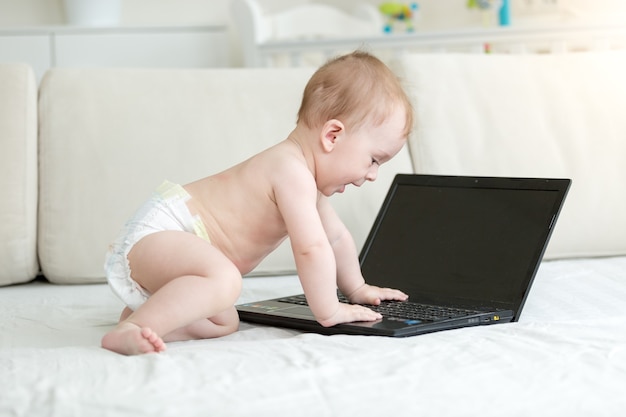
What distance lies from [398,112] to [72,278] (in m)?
0.70

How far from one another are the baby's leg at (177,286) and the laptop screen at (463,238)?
1.14ft

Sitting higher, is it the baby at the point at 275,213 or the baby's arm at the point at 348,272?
the baby at the point at 275,213

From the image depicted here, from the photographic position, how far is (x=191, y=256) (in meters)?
1.16

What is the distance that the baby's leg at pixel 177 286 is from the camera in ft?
3.56

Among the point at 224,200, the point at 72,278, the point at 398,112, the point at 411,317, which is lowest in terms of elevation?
the point at 72,278

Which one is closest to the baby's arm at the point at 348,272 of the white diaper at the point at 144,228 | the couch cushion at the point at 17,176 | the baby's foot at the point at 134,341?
the white diaper at the point at 144,228

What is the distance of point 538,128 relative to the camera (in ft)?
5.95

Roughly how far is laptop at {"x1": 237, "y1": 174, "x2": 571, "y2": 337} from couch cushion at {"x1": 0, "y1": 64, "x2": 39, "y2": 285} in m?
0.51

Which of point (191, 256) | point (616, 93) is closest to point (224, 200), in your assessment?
point (191, 256)

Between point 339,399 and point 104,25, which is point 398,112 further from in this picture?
point 104,25

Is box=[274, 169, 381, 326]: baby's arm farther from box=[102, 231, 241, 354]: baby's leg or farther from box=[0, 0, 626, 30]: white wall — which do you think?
box=[0, 0, 626, 30]: white wall

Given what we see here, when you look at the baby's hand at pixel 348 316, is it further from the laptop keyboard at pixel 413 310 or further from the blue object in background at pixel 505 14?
the blue object in background at pixel 505 14

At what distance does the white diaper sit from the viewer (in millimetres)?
1224

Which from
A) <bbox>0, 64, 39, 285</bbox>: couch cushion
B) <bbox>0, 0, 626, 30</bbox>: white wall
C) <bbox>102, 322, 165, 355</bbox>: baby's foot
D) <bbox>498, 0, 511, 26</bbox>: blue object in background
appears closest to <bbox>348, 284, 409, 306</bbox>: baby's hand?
<bbox>102, 322, 165, 355</bbox>: baby's foot
